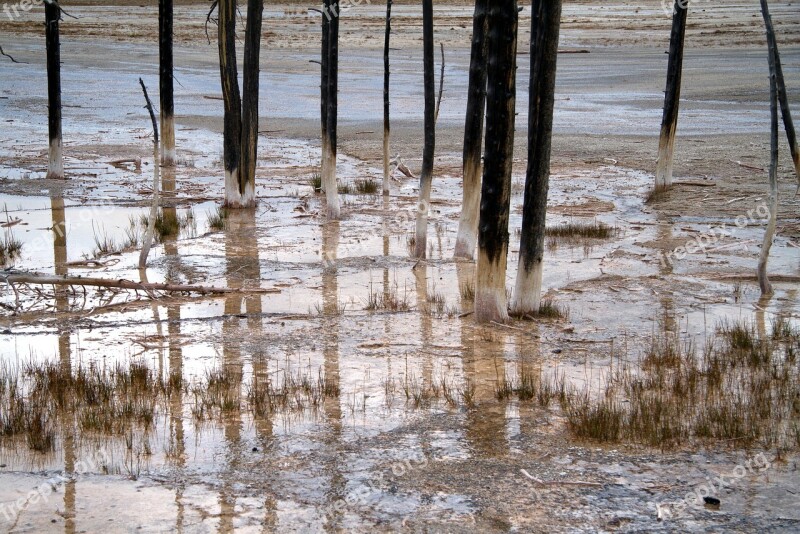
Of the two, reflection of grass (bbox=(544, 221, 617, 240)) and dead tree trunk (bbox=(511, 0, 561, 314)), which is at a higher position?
dead tree trunk (bbox=(511, 0, 561, 314))

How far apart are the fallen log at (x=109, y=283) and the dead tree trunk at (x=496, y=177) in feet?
9.15

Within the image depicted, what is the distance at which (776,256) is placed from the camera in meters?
13.0

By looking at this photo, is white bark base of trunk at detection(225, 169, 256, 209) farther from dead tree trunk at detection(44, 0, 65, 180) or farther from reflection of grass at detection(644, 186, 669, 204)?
reflection of grass at detection(644, 186, 669, 204)

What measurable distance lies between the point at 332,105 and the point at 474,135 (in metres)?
3.35

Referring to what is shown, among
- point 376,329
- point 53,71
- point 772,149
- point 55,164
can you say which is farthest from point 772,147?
point 55,164

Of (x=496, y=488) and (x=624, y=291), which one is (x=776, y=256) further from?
(x=496, y=488)

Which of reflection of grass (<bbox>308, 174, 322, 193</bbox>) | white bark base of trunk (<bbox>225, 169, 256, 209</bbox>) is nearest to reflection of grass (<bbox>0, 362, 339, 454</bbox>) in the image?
white bark base of trunk (<bbox>225, 169, 256, 209</bbox>)

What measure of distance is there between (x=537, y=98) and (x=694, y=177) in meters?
9.79

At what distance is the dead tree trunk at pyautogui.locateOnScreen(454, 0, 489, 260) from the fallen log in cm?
302

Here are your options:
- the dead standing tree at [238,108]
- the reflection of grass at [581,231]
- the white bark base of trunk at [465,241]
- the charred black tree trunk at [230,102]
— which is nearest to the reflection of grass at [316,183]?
the dead standing tree at [238,108]

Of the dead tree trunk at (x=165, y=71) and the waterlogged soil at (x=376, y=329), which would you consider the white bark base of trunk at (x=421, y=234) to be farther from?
the dead tree trunk at (x=165, y=71)

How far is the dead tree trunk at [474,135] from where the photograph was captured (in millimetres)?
11789

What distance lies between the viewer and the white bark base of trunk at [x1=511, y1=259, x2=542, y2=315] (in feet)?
33.1

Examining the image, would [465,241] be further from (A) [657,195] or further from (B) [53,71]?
(B) [53,71]
